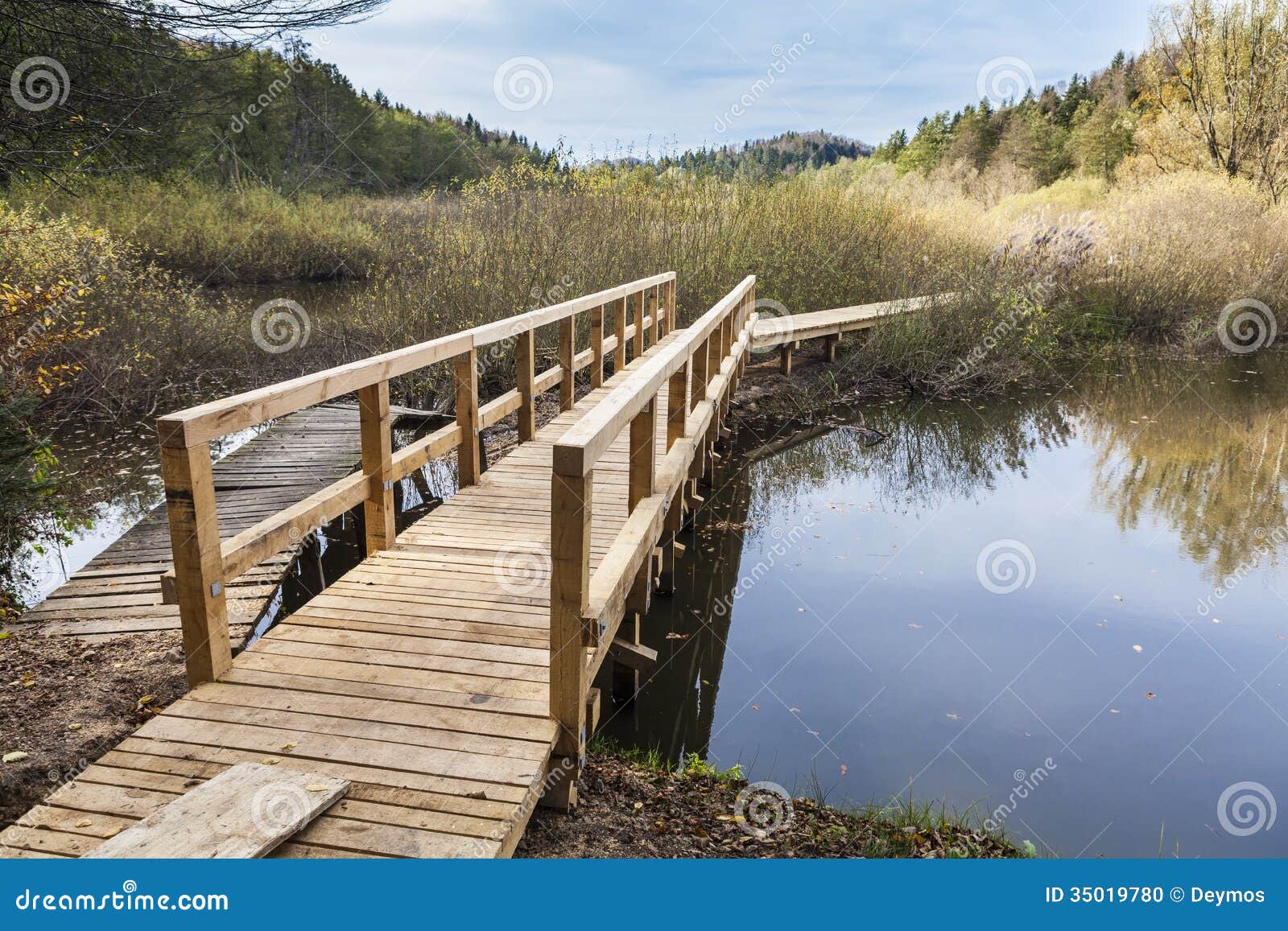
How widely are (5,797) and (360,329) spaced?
9.48m

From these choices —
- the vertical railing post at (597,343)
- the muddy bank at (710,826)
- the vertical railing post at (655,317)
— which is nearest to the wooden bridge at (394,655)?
the muddy bank at (710,826)

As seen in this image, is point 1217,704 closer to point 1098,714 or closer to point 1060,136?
point 1098,714

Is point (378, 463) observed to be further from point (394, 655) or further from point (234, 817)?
point (234, 817)

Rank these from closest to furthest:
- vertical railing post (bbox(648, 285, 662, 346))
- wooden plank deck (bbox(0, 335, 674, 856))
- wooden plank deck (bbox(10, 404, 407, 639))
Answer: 1. wooden plank deck (bbox(0, 335, 674, 856))
2. wooden plank deck (bbox(10, 404, 407, 639))
3. vertical railing post (bbox(648, 285, 662, 346))

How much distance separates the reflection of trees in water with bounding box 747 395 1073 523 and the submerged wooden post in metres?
4.39

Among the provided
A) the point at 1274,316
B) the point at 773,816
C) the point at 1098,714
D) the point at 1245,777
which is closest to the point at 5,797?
the point at 773,816

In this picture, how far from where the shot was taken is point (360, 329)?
1220cm

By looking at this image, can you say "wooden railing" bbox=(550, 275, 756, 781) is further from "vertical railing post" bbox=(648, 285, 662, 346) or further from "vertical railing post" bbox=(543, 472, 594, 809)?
"vertical railing post" bbox=(648, 285, 662, 346)

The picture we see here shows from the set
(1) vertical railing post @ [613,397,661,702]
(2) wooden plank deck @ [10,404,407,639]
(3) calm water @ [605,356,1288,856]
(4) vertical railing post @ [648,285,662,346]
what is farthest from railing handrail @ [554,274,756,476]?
(4) vertical railing post @ [648,285,662,346]

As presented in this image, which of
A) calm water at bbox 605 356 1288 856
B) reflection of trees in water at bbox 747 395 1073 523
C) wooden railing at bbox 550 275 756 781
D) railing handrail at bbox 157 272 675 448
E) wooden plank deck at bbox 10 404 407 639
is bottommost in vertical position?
calm water at bbox 605 356 1288 856

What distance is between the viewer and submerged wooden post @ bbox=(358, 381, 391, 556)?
413 centimetres

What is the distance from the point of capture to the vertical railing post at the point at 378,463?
4.13m

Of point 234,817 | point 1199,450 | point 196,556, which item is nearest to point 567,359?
point 196,556

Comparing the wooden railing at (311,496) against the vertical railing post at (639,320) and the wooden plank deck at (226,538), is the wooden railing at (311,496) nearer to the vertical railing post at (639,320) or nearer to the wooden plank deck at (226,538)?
the wooden plank deck at (226,538)
